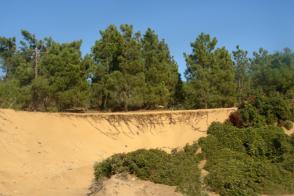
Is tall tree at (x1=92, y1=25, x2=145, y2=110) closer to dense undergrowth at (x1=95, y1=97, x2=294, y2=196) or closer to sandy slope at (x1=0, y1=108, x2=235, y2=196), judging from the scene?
sandy slope at (x1=0, y1=108, x2=235, y2=196)

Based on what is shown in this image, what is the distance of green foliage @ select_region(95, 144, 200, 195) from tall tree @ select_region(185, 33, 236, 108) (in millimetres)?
14903

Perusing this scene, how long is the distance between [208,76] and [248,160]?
13.1 metres

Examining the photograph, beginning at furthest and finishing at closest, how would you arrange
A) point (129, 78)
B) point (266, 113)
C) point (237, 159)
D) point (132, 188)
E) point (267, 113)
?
1. point (129, 78)
2. point (266, 113)
3. point (267, 113)
4. point (237, 159)
5. point (132, 188)

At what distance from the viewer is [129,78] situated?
28.3 m

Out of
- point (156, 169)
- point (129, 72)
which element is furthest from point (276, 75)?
point (156, 169)

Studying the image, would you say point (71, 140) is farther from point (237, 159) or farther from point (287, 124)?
point (287, 124)

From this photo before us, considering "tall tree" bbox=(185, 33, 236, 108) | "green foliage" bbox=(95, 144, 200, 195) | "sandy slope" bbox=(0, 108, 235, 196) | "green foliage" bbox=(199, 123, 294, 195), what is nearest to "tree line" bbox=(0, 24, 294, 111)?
"tall tree" bbox=(185, 33, 236, 108)

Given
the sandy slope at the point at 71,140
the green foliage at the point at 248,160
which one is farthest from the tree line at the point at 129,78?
the green foliage at the point at 248,160

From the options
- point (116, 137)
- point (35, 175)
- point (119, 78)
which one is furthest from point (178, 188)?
point (119, 78)

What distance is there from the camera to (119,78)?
2820 cm

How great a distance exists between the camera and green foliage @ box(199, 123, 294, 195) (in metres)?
14.0

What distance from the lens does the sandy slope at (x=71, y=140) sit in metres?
16.4

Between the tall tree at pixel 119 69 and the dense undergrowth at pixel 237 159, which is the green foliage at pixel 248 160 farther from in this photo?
the tall tree at pixel 119 69

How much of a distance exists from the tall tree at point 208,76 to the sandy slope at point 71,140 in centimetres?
433
